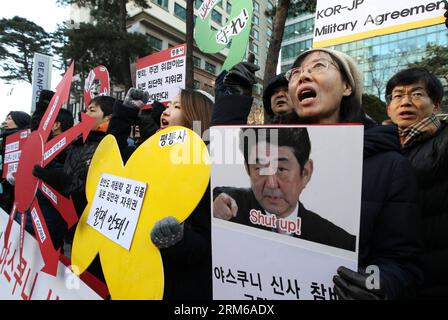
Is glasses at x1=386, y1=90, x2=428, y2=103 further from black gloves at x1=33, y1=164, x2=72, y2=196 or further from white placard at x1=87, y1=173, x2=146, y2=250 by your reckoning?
black gloves at x1=33, y1=164, x2=72, y2=196

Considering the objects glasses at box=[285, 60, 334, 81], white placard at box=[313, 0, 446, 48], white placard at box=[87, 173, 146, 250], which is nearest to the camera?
glasses at box=[285, 60, 334, 81]

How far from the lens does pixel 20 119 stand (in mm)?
3357

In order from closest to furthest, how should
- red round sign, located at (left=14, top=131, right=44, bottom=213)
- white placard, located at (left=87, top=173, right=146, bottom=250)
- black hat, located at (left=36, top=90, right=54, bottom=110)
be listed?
1. white placard, located at (left=87, top=173, right=146, bottom=250)
2. red round sign, located at (left=14, top=131, right=44, bottom=213)
3. black hat, located at (left=36, top=90, right=54, bottom=110)

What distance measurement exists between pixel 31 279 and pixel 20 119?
216 centimetres

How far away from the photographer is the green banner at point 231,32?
2.71 meters

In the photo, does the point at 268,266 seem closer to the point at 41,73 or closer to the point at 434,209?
the point at 434,209

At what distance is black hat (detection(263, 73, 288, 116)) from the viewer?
181 centimetres

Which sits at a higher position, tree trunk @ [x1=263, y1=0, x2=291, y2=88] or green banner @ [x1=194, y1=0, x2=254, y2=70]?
tree trunk @ [x1=263, y1=0, x2=291, y2=88]

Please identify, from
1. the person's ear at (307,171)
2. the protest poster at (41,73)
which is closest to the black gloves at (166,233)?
the person's ear at (307,171)

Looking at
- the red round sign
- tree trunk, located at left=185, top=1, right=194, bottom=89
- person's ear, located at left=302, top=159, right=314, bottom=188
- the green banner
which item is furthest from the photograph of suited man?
tree trunk, located at left=185, top=1, right=194, bottom=89

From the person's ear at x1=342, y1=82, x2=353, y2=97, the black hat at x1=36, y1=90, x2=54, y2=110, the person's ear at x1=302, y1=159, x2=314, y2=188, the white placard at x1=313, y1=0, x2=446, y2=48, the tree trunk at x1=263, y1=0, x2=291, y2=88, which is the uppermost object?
the tree trunk at x1=263, y1=0, x2=291, y2=88

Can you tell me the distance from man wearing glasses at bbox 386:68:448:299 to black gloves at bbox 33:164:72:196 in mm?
1642

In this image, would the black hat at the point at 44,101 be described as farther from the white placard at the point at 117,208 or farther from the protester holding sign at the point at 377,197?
the protester holding sign at the point at 377,197
